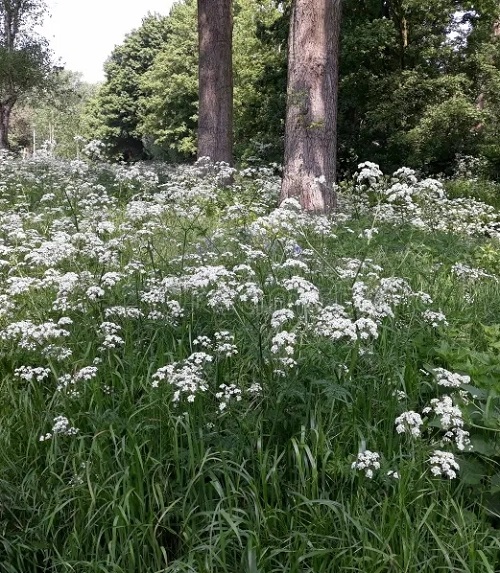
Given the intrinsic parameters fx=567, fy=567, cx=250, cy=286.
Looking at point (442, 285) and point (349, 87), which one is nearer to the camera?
point (442, 285)

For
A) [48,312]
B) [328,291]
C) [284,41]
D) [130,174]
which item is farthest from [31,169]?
[284,41]

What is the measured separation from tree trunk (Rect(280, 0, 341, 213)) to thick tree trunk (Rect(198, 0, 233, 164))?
307 centimetres

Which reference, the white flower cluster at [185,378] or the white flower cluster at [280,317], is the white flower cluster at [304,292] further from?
the white flower cluster at [185,378]

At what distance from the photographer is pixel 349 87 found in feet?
49.3

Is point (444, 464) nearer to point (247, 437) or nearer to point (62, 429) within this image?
point (247, 437)

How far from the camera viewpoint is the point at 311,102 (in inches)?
286

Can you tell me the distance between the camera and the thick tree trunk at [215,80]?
10.2m

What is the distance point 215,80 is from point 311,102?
3.65 meters

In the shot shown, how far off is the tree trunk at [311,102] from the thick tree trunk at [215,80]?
3070 mm

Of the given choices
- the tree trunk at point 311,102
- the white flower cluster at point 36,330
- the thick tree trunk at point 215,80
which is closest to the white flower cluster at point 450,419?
the white flower cluster at point 36,330

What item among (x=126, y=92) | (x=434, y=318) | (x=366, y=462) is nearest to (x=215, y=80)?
(x=434, y=318)

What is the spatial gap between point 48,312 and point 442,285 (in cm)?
313

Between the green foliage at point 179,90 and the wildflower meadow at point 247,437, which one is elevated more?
the green foliage at point 179,90

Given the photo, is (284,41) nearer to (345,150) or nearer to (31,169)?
(345,150)
